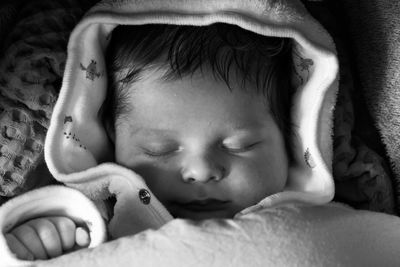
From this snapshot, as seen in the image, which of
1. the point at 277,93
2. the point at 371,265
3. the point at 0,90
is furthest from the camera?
the point at 277,93

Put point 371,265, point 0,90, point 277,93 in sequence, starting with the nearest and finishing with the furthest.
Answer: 1. point 371,265
2. point 0,90
3. point 277,93

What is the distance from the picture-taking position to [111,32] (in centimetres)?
120

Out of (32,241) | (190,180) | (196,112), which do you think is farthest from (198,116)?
(32,241)

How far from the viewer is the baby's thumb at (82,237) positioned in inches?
41.1

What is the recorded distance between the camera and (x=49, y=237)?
1011mm

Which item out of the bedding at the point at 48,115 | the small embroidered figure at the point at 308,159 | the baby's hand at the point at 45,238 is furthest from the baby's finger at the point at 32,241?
the small embroidered figure at the point at 308,159

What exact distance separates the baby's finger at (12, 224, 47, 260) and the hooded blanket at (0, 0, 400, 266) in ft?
0.10

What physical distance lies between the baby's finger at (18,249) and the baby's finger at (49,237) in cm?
3

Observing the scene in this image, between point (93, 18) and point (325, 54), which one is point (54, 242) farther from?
point (325, 54)

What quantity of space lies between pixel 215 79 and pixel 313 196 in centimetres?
29

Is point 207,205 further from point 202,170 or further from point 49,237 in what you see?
point 49,237

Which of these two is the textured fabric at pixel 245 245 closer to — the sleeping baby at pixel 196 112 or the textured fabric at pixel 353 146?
the sleeping baby at pixel 196 112

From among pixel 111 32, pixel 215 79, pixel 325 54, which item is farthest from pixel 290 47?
pixel 111 32

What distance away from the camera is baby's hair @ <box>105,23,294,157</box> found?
1.14 meters
